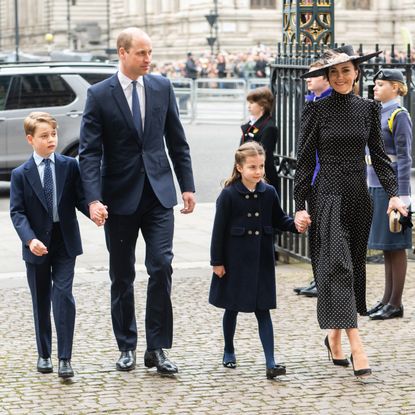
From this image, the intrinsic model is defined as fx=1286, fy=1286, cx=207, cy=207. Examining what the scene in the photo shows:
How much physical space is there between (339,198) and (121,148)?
1.19m

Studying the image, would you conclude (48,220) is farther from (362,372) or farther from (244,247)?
(362,372)

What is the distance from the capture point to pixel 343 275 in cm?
671

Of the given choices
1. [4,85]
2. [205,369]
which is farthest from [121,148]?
[4,85]

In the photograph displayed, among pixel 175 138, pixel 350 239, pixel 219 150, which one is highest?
pixel 175 138

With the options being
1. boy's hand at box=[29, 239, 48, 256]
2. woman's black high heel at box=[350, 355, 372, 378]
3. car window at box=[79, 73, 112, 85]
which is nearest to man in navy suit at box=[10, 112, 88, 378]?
boy's hand at box=[29, 239, 48, 256]

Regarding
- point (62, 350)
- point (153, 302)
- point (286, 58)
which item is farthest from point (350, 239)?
point (286, 58)

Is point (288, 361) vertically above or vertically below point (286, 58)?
below

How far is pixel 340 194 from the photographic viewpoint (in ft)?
22.2

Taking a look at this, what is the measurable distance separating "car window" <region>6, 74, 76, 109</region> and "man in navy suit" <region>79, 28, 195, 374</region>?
33.1ft

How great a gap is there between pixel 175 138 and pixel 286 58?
3882 millimetres

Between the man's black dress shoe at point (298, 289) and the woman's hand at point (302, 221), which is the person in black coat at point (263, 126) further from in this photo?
the woman's hand at point (302, 221)

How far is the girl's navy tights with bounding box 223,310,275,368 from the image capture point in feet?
22.1

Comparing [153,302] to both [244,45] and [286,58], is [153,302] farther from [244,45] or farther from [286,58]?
[244,45]

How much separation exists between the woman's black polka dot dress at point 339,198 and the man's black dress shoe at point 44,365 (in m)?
1.47
